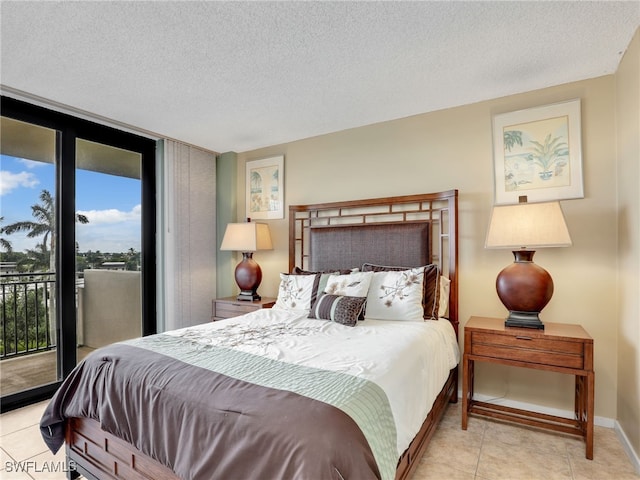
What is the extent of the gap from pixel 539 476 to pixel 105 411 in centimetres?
230

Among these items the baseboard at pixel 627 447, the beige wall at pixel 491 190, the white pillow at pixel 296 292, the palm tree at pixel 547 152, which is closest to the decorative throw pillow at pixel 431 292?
the beige wall at pixel 491 190

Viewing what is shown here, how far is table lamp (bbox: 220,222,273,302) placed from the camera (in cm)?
369

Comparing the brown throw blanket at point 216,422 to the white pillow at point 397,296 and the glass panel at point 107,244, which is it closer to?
the white pillow at point 397,296

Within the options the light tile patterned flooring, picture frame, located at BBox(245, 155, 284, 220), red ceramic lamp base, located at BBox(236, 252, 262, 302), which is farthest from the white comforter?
picture frame, located at BBox(245, 155, 284, 220)

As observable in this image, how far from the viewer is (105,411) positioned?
1.62m

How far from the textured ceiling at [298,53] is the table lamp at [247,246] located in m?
1.22

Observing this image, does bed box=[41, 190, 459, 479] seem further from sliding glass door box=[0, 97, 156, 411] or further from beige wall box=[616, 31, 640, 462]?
sliding glass door box=[0, 97, 156, 411]

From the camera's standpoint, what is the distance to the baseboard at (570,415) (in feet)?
6.60

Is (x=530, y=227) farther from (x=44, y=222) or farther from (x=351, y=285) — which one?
(x=44, y=222)

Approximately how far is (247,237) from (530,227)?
262 centimetres

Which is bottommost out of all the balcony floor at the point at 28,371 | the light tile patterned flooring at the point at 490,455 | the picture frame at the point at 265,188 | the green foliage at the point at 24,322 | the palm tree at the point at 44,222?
the light tile patterned flooring at the point at 490,455

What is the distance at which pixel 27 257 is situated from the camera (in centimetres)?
295

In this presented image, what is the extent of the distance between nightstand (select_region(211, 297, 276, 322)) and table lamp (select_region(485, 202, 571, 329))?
2.22m

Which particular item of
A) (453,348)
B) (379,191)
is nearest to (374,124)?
(379,191)
